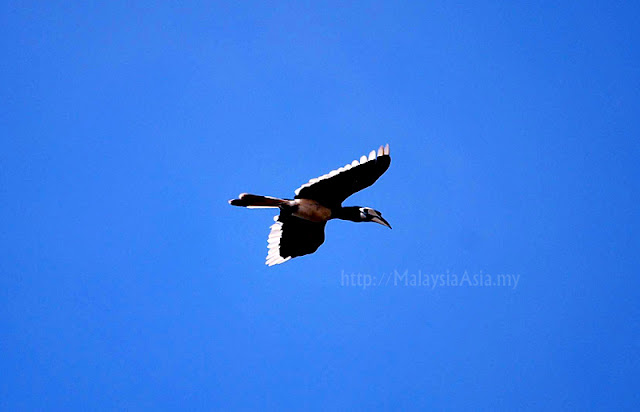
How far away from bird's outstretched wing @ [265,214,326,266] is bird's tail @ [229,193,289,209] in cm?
71

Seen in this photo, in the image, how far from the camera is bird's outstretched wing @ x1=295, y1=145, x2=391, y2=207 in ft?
30.8

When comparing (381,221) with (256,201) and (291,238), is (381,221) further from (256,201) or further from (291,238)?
(256,201)

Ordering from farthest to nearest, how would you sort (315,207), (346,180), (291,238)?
(291,238), (315,207), (346,180)

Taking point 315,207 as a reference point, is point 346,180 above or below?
above

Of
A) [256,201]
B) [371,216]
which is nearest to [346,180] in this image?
[371,216]

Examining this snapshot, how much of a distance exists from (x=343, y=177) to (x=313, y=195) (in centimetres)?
69

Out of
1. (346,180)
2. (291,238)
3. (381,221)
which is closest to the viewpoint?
(346,180)

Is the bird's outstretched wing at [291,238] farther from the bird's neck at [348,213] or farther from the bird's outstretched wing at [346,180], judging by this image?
the bird's outstretched wing at [346,180]

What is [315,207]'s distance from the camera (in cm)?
1025

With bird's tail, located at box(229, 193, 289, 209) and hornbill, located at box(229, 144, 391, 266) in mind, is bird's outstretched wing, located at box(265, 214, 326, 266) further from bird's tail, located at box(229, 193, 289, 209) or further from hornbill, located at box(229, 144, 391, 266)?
bird's tail, located at box(229, 193, 289, 209)

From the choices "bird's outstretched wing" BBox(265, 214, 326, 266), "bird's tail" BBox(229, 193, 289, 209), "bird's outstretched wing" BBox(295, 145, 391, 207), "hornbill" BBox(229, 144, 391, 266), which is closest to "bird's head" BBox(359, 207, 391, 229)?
"hornbill" BBox(229, 144, 391, 266)

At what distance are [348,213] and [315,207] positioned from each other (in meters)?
0.76

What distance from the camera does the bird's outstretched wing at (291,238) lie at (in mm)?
10938

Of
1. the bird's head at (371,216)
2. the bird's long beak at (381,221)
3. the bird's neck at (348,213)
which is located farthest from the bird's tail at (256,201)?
the bird's long beak at (381,221)
